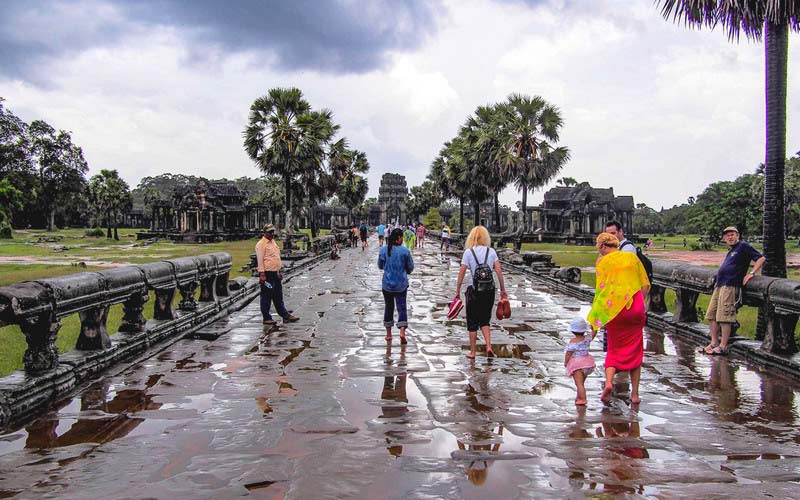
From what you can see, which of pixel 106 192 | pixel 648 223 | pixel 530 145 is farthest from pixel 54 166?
pixel 648 223

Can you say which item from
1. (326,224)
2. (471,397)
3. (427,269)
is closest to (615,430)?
(471,397)

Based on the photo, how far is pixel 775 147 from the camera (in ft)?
31.5

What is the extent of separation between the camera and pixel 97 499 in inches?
135

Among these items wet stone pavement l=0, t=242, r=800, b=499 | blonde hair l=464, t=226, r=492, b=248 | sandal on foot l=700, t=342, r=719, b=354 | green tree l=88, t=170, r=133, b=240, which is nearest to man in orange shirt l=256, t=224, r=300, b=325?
wet stone pavement l=0, t=242, r=800, b=499

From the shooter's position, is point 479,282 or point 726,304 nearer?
point 479,282

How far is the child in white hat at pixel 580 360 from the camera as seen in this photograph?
543 centimetres

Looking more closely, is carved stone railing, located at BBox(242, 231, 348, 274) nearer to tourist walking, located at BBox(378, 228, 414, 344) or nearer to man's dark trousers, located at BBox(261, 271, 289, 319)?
man's dark trousers, located at BBox(261, 271, 289, 319)

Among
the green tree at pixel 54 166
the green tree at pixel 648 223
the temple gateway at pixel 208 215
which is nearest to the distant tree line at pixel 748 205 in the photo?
the temple gateway at pixel 208 215

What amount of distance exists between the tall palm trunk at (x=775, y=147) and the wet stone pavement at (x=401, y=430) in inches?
126

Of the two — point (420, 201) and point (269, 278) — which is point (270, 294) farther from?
point (420, 201)

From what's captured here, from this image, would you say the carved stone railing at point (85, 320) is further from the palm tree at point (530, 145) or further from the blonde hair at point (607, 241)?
the palm tree at point (530, 145)

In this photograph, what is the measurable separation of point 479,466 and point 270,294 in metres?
6.72

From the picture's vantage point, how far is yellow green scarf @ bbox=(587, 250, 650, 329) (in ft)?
17.9

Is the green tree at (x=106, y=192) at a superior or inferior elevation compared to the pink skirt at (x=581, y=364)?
superior
